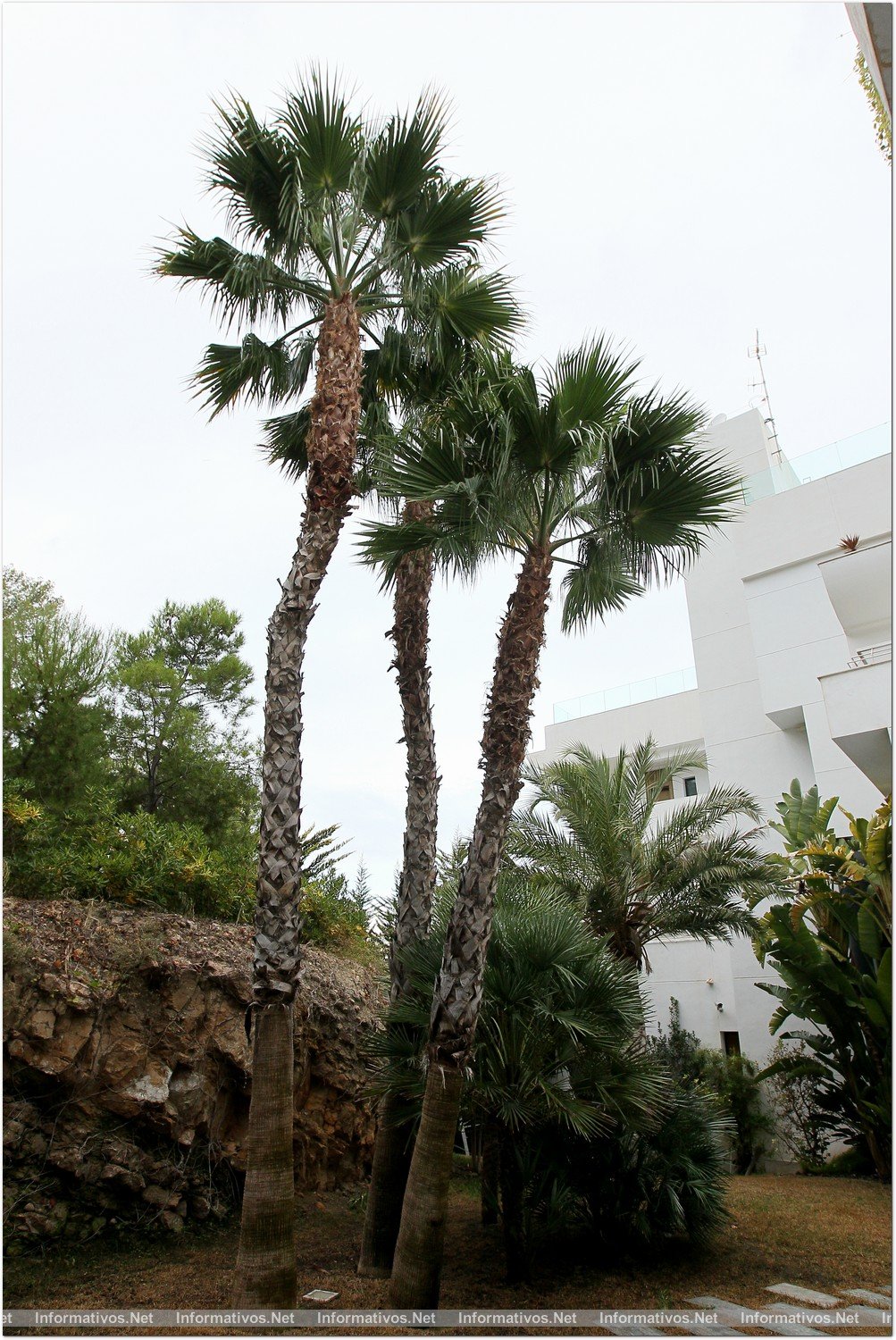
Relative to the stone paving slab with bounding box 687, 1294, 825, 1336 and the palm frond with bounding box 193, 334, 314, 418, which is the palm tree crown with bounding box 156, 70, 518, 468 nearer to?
the palm frond with bounding box 193, 334, 314, 418

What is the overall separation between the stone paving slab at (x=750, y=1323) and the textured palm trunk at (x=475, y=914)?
93.6 inches

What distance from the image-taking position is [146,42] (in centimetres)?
700

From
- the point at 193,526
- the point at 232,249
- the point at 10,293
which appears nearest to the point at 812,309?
the point at 232,249

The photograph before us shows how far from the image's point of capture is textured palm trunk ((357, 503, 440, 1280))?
7.62 m

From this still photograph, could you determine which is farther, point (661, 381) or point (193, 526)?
point (193, 526)

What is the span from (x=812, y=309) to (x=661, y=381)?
2.67 m

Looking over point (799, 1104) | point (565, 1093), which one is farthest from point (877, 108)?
point (799, 1104)

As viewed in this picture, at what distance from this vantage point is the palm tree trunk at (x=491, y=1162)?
7.65 m

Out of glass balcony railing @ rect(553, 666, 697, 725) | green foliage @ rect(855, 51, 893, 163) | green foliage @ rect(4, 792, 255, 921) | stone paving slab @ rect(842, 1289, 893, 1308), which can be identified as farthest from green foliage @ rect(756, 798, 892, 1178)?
glass balcony railing @ rect(553, 666, 697, 725)

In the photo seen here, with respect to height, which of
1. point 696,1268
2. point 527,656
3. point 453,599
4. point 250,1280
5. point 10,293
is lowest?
point 696,1268

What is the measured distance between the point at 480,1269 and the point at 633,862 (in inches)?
276

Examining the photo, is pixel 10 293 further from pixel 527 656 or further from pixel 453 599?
pixel 527 656

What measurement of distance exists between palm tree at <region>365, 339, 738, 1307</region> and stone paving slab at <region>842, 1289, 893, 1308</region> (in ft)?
14.0

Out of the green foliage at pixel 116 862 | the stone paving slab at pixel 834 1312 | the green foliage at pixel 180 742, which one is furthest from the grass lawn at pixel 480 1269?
the green foliage at pixel 180 742
